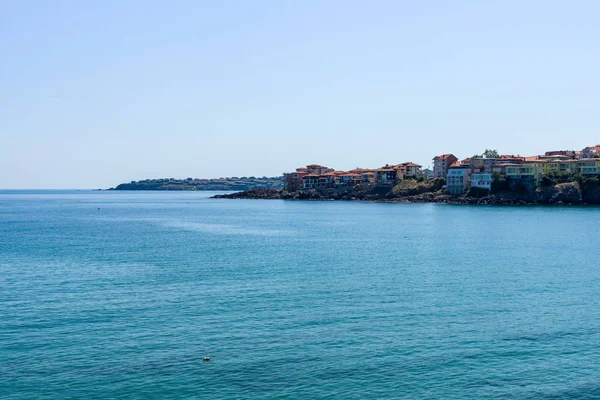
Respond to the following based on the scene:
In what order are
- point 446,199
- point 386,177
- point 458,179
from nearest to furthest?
point 446,199 → point 458,179 → point 386,177

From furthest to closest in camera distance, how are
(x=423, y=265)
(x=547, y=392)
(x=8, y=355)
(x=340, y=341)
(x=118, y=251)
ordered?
(x=118, y=251)
(x=423, y=265)
(x=340, y=341)
(x=8, y=355)
(x=547, y=392)

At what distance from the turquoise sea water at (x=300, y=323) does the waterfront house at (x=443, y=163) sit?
417 ft

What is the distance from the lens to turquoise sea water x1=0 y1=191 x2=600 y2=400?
76.0 feet

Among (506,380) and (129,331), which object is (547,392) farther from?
(129,331)

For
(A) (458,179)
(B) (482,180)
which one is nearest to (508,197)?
(B) (482,180)

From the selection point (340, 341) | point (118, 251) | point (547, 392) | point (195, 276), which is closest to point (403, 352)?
point (340, 341)

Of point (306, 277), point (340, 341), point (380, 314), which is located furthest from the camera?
point (306, 277)

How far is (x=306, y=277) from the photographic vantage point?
149 feet

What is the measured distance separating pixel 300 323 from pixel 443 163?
543ft

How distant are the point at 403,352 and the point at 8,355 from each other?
17.8 meters

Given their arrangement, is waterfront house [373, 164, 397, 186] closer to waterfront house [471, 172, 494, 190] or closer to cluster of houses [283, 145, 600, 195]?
cluster of houses [283, 145, 600, 195]

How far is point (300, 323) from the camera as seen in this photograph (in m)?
31.2

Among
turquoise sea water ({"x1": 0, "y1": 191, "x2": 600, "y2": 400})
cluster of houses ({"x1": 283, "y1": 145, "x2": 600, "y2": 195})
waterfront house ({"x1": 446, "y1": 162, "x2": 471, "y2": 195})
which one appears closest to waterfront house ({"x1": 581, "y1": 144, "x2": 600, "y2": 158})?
cluster of houses ({"x1": 283, "y1": 145, "x2": 600, "y2": 195})

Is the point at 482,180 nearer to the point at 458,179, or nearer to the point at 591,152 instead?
the point at 458,179
